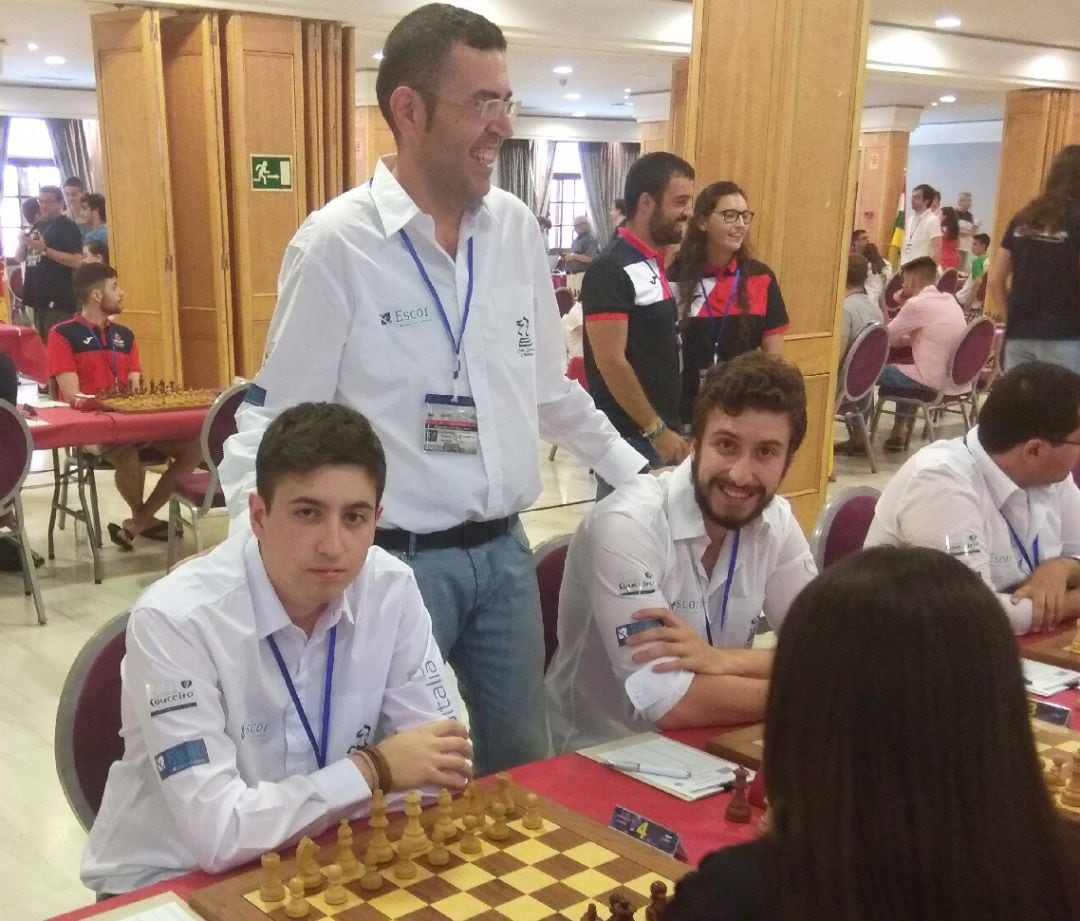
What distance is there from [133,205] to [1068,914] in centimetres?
763

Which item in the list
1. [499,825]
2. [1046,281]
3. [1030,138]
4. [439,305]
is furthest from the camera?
[1030,138]

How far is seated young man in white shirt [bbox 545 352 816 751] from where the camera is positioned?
1.93 m

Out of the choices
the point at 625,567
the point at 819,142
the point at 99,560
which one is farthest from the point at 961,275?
the point at 625,567

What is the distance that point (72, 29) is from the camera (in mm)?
10039

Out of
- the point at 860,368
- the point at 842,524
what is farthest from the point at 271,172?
the point at 842,524

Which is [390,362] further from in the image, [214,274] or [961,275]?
[961,275]

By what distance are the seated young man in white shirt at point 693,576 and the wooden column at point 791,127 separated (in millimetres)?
3038

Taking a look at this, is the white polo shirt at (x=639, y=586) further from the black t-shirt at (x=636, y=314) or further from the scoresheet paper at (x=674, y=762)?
the black t-shirt at (x=636, y=314)

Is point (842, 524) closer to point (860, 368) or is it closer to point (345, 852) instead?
point (345, 852)

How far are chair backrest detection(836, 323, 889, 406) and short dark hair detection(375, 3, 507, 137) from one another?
496 cm

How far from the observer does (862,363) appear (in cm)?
668

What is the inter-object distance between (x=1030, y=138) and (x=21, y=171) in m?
12.5

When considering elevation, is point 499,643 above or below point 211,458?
above

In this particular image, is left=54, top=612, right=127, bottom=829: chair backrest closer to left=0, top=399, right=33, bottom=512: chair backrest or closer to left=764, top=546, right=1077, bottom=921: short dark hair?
left=764, top=546, right=1077, bottom=921: short dark hair
